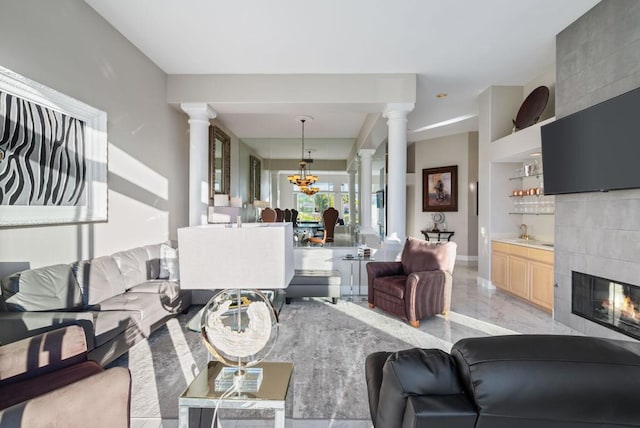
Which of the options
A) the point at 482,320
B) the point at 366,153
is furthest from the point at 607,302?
the point at 366,153

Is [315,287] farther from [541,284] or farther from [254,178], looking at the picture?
[254,178]

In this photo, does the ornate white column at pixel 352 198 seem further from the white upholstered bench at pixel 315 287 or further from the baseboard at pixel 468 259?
the white upholstered bench at pixel 315 287

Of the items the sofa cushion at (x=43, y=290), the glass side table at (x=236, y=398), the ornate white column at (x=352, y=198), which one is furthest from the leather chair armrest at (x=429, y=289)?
the ornate white column at (x=352, y=198)

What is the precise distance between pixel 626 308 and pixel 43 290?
190 inches

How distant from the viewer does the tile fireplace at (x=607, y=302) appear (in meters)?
2.80

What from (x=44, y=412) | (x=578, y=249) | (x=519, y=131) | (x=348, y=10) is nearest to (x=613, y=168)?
(x=578, y=249)

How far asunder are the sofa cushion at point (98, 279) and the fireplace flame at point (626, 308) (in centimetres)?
467

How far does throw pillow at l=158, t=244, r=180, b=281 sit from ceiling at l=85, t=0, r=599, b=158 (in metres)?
2.43

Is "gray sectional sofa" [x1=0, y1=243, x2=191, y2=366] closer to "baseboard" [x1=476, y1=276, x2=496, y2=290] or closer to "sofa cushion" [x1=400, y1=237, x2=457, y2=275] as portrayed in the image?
"sofa cushion" [x1=400, y1=237, x2=457, y2=275]

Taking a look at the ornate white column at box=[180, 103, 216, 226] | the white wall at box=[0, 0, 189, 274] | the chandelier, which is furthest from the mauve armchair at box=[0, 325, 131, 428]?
the chandelier

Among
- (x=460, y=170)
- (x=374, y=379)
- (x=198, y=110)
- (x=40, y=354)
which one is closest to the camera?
(x=374, y=379)

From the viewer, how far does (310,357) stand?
273cm

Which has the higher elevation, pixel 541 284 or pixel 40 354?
pixel 40 354

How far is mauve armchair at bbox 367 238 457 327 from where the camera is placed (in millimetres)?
Answer: 3523
